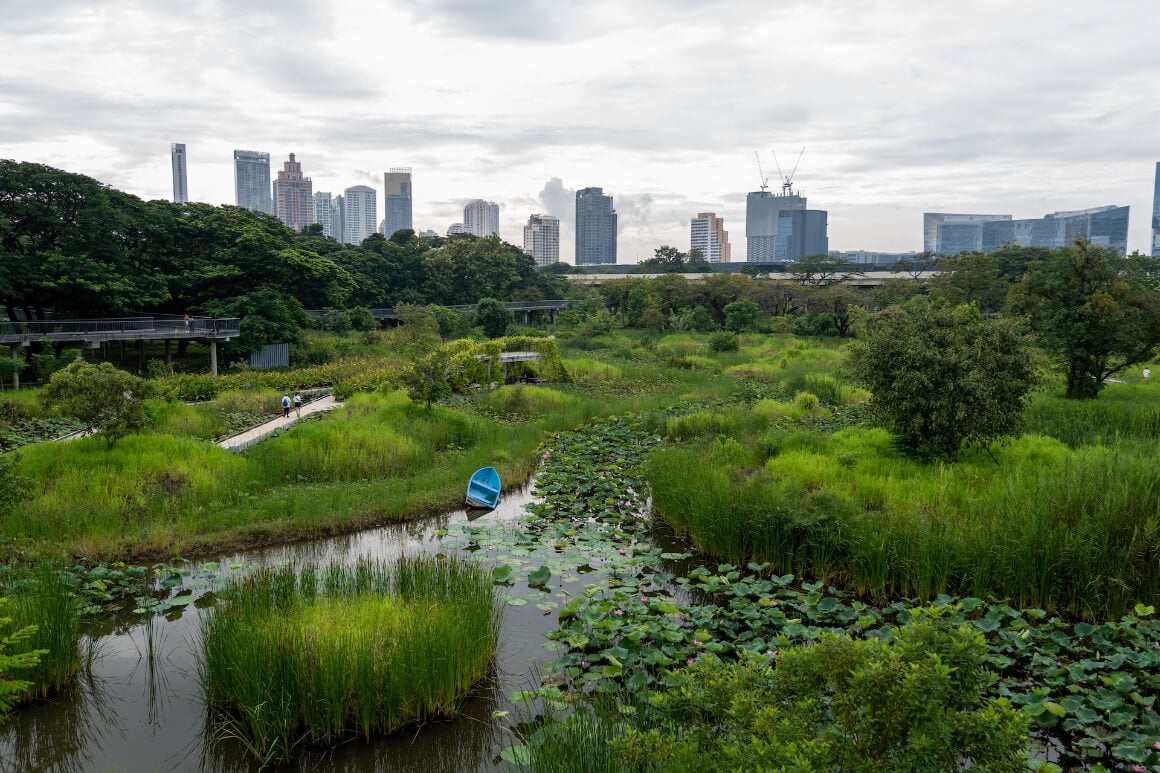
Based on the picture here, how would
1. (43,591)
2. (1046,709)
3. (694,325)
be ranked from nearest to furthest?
(1046,709) < (43,591) < (694,325)

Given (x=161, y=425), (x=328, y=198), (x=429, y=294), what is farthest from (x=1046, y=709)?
(x=328, y=198)

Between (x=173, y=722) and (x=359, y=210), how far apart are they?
196 m

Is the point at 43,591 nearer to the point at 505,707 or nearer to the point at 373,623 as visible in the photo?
the point at 373,623

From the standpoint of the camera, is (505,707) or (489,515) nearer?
(505,707)

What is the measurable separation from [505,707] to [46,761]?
3303mm

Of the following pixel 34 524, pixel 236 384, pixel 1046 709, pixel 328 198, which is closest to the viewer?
pixel 1046 709

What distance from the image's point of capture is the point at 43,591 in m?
6.45

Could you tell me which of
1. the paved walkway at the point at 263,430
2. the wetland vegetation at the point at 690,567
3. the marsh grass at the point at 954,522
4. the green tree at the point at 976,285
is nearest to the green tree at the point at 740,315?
the green tree at the point at 976,285

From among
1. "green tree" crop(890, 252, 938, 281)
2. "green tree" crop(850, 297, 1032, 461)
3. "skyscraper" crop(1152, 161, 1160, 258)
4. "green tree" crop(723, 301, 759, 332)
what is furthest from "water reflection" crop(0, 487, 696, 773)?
"skyscraper" crop(1152, 161, 1160, 258)

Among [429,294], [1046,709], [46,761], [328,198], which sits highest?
[328,198]

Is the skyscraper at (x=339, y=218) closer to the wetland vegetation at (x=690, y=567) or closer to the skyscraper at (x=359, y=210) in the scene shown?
the skyscraper at (x=359, y=210)

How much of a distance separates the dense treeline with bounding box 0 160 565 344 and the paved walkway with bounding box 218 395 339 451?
10952 millimetres

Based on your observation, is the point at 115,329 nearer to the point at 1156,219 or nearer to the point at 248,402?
the point at 248,402

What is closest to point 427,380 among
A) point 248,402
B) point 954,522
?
point 248,402
